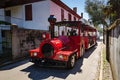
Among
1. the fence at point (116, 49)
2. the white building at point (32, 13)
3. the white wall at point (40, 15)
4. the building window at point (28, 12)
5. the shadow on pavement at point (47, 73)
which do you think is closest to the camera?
the fence at point (116, 49)

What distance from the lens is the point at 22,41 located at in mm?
11750

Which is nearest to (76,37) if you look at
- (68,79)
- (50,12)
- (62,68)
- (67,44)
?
(67,44)

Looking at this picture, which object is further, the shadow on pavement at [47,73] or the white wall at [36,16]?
the white wall at [36,16]

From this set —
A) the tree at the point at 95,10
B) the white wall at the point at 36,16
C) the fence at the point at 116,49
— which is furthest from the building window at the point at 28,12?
the tree at the point at 95,10

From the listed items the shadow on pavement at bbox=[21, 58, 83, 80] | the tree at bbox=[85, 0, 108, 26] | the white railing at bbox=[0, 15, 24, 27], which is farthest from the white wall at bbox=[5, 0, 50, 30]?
the tree at bbox=[85, 0, 108, 26]

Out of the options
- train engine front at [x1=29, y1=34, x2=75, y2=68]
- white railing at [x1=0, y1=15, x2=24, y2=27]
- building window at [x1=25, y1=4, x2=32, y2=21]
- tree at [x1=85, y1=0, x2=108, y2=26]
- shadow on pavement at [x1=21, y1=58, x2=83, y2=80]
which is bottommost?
shadow on pavement at [x1=21, y1=58, x2=83, y2=80]

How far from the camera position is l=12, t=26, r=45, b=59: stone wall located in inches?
425

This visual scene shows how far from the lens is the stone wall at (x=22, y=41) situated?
10.8 meters

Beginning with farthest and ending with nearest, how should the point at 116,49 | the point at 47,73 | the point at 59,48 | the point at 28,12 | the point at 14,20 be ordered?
the point at 28,12, the point at 14,20, the point at 59,48, the point at 47,73, the point at 116,49

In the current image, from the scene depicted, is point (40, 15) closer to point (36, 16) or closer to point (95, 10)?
point (36, 16)

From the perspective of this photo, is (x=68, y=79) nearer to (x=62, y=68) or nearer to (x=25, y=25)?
(x=62, y=68)

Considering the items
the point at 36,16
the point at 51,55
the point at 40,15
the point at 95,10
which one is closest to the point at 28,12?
the point at 36,16

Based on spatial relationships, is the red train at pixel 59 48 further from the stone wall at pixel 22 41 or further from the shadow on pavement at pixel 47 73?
the stone wall at pixel 22 41

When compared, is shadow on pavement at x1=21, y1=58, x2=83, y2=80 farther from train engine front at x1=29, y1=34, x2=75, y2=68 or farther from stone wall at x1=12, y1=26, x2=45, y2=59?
stone wall at x1=12, y1=26, x2=45, y2=59
